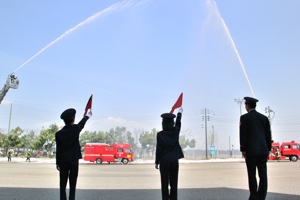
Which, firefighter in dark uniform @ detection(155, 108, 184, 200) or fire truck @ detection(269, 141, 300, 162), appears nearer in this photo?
firefighter in dark uniform @ detection(155, 108, 184, 200)

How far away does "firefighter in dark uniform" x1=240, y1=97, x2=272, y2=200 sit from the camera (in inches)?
184

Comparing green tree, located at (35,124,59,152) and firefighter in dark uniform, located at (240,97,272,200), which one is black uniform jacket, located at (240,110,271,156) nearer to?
firefighter in dark uniform, located at (240,97,272,200)

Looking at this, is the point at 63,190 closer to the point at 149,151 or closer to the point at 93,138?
the point at 93,138

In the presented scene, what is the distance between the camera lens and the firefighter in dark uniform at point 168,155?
15.6ft

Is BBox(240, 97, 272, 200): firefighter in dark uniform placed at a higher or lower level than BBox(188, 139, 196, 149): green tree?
higher

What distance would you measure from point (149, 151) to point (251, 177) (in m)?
92.6

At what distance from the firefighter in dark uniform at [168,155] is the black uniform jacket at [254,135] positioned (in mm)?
1196

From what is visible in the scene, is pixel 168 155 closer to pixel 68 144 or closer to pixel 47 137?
pixel 68 144

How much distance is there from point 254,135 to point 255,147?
0.75ft

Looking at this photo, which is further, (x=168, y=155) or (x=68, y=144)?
(x=68, y=144)

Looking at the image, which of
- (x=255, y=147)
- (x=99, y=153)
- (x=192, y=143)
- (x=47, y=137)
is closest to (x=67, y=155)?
(x=255, y=147)

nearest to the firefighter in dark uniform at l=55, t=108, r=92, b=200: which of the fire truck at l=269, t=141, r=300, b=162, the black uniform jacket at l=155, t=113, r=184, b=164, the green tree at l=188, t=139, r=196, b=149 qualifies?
the black uniform jacket at l=155, t=113, r=184, b=164

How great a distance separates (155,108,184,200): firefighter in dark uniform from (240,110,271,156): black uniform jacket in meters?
1.20

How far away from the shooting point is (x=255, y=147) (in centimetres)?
468
